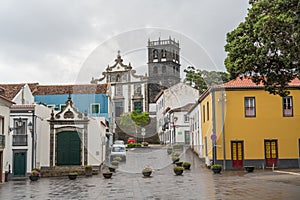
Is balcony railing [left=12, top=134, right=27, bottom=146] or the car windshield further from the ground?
balcony railing [left=12, top=134, right=27, bottom=146]

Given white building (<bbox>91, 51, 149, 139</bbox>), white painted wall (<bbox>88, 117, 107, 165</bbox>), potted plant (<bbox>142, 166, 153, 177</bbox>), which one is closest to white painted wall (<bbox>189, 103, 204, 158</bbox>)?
white painted wall (<bbox>88, 117, 107, 165</bbox>)

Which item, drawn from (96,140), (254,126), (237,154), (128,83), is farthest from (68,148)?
(128,83)

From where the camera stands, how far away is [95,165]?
111 feet

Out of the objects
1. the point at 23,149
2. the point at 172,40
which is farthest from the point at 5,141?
the point at 172,40

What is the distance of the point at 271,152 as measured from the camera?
32.0 meters

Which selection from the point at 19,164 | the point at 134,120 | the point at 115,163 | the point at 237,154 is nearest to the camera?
the point at 134,120

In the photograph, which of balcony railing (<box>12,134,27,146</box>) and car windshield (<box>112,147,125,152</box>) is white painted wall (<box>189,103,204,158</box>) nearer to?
car windshield (<box>112,147,125,152</box>)

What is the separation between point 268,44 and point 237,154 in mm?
18194

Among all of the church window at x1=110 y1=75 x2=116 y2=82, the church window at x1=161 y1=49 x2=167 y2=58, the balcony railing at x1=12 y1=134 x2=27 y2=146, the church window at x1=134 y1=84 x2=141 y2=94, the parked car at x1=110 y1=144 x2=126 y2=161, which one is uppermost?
the church window at x1=161 y1=49 x2=167 y2=58

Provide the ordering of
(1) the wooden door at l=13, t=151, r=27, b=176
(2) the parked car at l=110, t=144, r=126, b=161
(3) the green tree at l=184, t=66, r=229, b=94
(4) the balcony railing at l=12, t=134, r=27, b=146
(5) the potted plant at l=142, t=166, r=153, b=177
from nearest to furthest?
(3) the green tree at l=184, t=66, r=229, b=94, (5) the potted plant at l=142, t=166, r=153, b=177, (2) the parked car at l=110, t=144, r=126, b=161, (1) the wooden door at l=13, t=151, r=27, b=176, (4) the balcony railing at l=12, t=134, r=27, b=146

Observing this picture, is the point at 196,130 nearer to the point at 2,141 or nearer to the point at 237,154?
the point at 237,154

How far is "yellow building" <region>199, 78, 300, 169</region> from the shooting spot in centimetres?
3188

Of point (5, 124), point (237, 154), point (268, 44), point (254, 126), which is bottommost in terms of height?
point (237, 154)

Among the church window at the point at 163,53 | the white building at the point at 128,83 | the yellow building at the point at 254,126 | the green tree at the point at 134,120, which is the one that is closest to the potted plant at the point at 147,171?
the green tree at the point at 134,120
